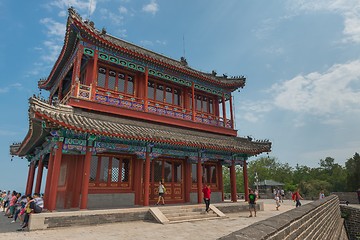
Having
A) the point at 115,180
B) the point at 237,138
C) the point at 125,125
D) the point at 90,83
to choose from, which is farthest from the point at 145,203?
the point at 237,138

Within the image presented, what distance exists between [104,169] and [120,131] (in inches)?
109

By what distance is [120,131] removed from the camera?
35.5 ft

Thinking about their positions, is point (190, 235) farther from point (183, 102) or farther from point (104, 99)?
point (183, 102)

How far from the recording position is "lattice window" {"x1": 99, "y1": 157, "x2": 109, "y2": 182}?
12.1 metres

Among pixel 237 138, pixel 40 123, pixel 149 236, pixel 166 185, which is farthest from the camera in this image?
pixel 237 138

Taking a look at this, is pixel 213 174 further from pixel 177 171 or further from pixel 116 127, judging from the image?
pixel 116 127

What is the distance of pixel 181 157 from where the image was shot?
15.1 m

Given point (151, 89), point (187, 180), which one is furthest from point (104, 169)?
point (151, 89)

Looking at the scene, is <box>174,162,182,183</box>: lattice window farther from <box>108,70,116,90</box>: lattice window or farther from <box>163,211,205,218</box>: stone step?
<box>108,70,116,90</box>: lattice window

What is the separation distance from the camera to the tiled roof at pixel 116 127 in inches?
359

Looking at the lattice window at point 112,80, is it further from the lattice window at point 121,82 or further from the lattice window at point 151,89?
the lattice window at point 151,89

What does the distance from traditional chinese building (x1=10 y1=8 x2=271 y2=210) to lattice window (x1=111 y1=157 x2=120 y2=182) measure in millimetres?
51

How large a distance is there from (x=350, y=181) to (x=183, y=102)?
37845mm

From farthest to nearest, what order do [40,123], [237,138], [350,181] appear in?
[350,181] → [237,138] → [40,123]
